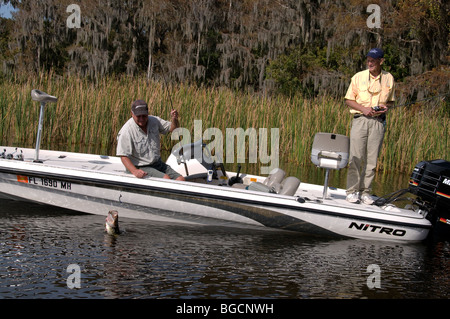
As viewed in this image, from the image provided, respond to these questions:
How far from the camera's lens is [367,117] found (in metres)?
6.86

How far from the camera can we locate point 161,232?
6.79 metres

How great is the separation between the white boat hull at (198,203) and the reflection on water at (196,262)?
0.14m

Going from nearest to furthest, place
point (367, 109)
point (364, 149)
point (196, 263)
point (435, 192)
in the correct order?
point (196, 263)
point (435, 192)
point (367, 109)
point (364, 149)

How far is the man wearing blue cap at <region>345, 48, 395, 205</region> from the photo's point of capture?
22.4 ft

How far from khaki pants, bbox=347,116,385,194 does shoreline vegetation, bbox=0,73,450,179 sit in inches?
195

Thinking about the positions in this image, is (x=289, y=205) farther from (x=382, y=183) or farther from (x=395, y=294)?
(x=382, y=183)

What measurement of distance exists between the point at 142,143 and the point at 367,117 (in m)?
2.70

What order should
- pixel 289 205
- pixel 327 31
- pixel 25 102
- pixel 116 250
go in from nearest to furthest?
pixel 116 250 < pixel 289 205 < pixel 25 102 < pixel 327 31

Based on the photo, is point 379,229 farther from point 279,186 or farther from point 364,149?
point 279,186

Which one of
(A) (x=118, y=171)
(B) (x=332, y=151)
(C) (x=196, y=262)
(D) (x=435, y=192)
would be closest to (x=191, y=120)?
(A) (x=118, y=171)

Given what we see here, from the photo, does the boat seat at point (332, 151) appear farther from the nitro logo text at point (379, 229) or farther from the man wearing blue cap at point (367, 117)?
the nitro logo text at point (379, 229)
